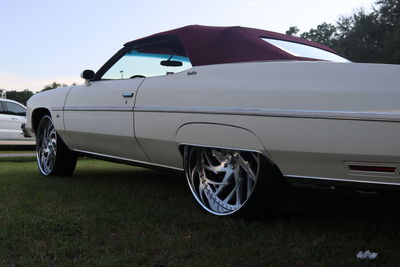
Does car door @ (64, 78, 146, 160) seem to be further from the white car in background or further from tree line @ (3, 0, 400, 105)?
tree line @ (3, 0, 400, 105)

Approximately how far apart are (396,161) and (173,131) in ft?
4.92

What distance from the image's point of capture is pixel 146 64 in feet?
13.1

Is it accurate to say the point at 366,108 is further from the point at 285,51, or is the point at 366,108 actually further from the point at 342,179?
the point at 285,51

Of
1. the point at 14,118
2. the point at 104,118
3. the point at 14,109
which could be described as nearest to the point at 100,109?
the point at 104,118

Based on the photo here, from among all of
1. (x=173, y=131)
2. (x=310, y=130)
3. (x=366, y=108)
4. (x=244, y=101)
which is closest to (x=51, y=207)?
(x=173, y=131)

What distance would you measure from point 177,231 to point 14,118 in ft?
34.3

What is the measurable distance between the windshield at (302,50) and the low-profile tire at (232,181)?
2.73 ft

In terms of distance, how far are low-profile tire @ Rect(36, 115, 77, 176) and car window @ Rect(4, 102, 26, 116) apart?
746 cm

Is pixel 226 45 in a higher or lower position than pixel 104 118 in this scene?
higher

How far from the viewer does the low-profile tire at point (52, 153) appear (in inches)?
200

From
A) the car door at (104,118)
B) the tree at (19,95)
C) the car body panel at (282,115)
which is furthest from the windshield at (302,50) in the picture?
the tree at (19,95)

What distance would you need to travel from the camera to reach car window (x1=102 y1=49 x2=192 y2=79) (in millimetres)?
3598

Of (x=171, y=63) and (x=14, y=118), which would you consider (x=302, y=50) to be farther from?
(x=14, y=118)

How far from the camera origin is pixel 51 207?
3414 millimetres
